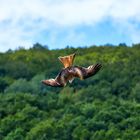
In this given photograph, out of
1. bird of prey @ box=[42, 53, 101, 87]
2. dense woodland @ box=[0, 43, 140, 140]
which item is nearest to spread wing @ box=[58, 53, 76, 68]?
bird of prey @ box=[42, 53, 101, 87]

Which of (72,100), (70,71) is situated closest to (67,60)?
(70,71)

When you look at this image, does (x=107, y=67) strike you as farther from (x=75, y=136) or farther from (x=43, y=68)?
(x=75, y=136)

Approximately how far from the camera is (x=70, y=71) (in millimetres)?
5133

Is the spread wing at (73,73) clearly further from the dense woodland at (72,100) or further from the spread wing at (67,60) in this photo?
the dense woodland at (72,100)

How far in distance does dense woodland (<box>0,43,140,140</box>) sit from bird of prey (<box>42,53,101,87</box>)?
2726 inches

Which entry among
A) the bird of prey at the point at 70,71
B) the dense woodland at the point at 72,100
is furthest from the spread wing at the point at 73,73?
the dense woodland at the point at 72,100

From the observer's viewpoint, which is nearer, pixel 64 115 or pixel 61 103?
pixel 64 115

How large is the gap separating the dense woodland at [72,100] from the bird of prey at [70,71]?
69.2 metres

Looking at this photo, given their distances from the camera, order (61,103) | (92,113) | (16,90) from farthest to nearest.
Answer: (16,90)
(61,103)
(92,113)

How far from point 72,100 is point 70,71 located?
359 feet

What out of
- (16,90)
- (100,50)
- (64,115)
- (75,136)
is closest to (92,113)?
(64,115)

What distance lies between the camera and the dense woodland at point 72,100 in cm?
9394

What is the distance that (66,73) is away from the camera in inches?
204

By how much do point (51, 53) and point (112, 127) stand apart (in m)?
57.7
